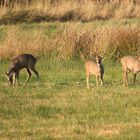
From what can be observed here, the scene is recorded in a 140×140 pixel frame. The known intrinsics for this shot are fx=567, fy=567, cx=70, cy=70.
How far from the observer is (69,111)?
10406 mm

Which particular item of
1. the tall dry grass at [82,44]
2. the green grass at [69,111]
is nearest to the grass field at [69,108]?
the green grass at [69,111]

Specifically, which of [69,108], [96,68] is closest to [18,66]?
[96,68]

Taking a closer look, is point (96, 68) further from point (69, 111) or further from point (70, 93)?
point (69, 111)

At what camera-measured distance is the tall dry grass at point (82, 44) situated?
57.6 ft

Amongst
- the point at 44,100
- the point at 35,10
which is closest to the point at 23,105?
the point at 44,100

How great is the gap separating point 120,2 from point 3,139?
24.8m

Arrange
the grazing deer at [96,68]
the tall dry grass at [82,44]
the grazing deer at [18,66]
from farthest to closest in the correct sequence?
the tall dry grass at [82,44], the grazing deer at [18,66], the grazing deer at [96,68]

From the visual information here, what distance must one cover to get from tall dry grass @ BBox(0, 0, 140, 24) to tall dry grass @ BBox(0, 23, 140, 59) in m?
9.52

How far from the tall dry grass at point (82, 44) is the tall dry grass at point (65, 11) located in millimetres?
9519

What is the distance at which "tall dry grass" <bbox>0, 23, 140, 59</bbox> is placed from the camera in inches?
691

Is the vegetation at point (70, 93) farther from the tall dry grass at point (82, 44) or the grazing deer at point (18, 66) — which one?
the grazing deer at point (18, 66)

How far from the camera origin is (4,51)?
17828 mm

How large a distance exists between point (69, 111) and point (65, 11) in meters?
19.7

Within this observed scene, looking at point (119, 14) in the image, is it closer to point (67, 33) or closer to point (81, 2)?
point (81, 2)
